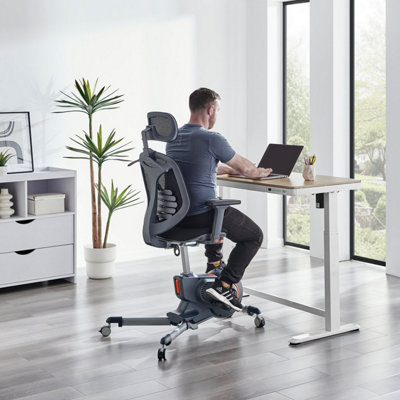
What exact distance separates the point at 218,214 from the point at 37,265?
75.8 inches

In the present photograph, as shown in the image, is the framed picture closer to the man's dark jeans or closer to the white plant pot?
the white plant pot

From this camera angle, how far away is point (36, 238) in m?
5.43

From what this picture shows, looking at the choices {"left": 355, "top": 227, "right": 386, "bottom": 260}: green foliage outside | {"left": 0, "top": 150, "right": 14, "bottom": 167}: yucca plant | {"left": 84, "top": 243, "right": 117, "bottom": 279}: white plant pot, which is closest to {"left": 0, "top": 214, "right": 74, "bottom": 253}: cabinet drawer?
{"left": 84, "top": 243, "right": 117, "bottom": 279}: white plant pot

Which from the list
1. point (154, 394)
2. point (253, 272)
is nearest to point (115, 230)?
point (253, 272)

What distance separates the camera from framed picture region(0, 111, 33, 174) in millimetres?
5609

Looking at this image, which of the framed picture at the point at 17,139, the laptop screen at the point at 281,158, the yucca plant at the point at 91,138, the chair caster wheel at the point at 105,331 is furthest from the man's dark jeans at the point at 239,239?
the framed picture at the point at 17,139

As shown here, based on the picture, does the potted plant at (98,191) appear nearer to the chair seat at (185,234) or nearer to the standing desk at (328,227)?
the chair seat at (185,234)

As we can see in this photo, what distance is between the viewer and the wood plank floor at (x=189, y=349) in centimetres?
350

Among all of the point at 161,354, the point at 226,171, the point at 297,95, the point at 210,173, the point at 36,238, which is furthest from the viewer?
the point at 297,95

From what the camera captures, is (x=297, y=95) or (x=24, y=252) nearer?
(x=24, y=252)

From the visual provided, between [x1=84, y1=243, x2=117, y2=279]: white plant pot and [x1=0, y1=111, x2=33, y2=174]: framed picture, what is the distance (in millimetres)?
793

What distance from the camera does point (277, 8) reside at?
6.90 m

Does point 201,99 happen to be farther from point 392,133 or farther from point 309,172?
point 392,133

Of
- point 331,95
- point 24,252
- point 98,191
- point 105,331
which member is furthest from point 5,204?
point 331,95
